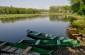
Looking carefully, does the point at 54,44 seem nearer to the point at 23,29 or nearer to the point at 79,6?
the point at 23,29

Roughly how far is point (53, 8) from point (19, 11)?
53805 millimetres

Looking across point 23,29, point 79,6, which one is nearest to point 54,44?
point 23,29

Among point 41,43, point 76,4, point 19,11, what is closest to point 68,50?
point 41,43

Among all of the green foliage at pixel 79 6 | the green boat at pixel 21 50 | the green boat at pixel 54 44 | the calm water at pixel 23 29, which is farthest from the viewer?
the green foliage at pixel 79 6

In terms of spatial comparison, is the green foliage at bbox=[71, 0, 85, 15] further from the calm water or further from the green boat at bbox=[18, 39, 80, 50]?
the green boat at bbox=[18, 39, 80, 50]

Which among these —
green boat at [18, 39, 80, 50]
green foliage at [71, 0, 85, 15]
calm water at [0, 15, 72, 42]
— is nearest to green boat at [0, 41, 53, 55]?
green boat at [18, 39, 80, 50]

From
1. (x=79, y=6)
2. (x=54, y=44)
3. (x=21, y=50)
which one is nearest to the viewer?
(x=21, y=50)

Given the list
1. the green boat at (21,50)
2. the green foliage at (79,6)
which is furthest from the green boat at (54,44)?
the green foliage at (79,6)

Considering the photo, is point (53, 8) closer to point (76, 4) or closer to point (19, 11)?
point (19, 11)

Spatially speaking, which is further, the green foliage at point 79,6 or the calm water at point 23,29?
the green foliage at point 79,6

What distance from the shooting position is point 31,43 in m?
20.9

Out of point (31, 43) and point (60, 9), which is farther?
point (60, 9)

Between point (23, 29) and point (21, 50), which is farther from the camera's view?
point (23, 29)

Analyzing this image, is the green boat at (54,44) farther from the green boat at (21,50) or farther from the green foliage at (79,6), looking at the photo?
the green foliage at (79,6)
